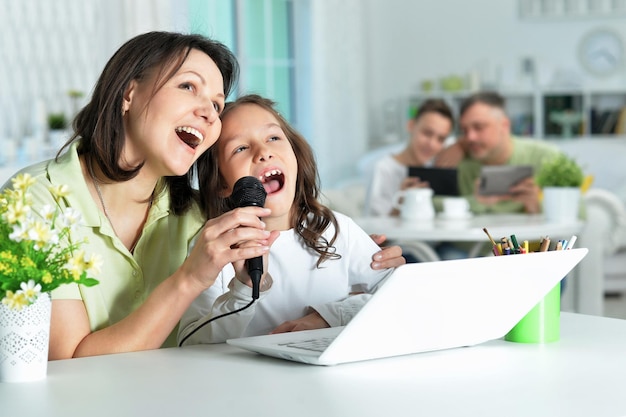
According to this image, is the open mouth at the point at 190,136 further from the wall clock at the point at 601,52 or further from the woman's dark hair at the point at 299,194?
the wall clock at the point at 601,52

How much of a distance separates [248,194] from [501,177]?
8.64 feet

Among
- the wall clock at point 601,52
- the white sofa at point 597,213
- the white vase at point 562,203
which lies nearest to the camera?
the white vase at point 562,203

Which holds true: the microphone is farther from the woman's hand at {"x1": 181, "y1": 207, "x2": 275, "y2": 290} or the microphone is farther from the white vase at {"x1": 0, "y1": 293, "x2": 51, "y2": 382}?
the white vase at {"x1": 0, "y1": 293, "x2": 51, "y2": 382}

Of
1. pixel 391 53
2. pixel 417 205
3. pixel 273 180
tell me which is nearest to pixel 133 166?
pixel 273 180

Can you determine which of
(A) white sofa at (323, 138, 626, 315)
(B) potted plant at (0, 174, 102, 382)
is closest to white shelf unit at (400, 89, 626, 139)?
(A) white sofa at (323, 138, 626, 315)

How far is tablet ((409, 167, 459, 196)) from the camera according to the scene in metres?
3.89

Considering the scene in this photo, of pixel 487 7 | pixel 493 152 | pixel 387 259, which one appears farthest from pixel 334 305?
pixel 487 7

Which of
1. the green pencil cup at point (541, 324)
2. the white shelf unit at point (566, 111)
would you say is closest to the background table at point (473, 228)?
the green pencil cup at point (541, 324)

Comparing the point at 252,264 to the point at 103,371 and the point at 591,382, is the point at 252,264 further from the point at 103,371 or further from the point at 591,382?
the point at 591,382

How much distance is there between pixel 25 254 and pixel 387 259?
28.6 inches

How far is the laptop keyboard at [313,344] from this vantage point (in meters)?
1.27

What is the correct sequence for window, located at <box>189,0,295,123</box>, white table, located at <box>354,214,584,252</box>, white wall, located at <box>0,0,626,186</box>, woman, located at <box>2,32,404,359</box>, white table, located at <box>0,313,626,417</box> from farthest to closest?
1. white wall, located at <box>0,0,626,186</box>
2. window, located at <box>189,0,295,123</box>
3. white table, located at <box>354,214,584,252</box>
4. woman, located at <box>2,32,404,359</box>
5. white table, located at <box>0,313,626,417</box>

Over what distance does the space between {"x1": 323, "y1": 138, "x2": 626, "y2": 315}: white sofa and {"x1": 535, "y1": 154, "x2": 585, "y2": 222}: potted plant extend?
0.46 metres

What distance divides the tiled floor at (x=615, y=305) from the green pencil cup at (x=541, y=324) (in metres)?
3.53
